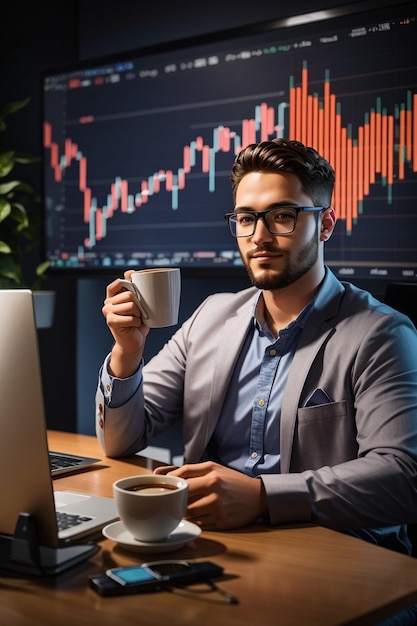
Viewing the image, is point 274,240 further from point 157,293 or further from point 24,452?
point 24,452

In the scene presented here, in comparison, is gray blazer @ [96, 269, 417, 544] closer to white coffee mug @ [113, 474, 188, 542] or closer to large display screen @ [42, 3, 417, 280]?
white coffee mug @ [113, 474, 188, 542]

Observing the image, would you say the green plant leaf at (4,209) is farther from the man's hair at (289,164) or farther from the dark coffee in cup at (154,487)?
the dark coffee in cup at (154,487)

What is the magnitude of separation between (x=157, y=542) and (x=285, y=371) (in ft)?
2.52

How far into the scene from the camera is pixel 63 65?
329 cm

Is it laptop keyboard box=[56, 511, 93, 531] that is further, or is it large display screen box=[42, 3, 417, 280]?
large display screen box=[42, 3, 417, 280]

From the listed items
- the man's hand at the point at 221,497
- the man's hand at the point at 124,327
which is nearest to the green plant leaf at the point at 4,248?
the man's hand at the point at 124,327

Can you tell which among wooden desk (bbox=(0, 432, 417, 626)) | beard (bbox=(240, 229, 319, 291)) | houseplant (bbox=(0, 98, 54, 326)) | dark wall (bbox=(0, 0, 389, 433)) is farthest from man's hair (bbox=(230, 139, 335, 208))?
houseplant (bbox=(0, 98, 54, 326))

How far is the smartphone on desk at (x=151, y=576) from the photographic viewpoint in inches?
39.8

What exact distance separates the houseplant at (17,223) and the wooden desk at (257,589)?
6.45 ft

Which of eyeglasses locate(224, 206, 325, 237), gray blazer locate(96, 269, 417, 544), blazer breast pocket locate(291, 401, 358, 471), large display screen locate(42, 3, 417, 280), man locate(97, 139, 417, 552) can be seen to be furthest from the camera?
large display screen locate(42, 3, 417, 280)

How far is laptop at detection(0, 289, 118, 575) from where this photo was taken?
104cm

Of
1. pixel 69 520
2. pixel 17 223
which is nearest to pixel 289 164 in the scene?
pixel 69 520

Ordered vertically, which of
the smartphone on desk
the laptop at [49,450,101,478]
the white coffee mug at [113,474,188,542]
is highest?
the white coffee mug at [113,474,188,542]

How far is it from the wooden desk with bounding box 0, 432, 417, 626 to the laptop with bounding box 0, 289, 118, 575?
4cm
